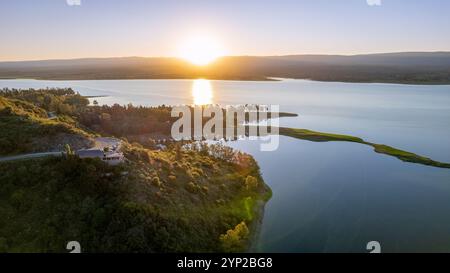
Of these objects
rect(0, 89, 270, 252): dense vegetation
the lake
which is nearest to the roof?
rect(0, 89, 270, 252): dense vegetation

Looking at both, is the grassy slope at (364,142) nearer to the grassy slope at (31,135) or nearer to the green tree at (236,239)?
the green tree at (236,239)

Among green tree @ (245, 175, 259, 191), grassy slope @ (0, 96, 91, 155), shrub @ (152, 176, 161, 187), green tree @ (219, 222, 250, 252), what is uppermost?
grassy slope @ (0, 96, 91, 155)

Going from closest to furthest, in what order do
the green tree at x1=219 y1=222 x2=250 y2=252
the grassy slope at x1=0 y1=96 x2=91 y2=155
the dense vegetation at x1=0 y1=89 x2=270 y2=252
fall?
the dense vegetation at x1=0 y1=89 x2=270 y2=252
the green tree at x1=219 y1=222 x2=250 y2=252
the grassy slope at x1=0 y1=96 x2=91 y2=155

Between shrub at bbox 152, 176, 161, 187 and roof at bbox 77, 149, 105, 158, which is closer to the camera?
shrub at bbox 152, 176, 161, 187

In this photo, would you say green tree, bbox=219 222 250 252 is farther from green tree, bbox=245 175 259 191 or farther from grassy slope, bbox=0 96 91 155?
grassy slope, bbox=0 96 91 155

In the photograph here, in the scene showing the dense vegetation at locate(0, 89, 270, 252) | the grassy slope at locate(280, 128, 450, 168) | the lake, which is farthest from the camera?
the grassy slope at locate(280, 128, 450, 168)

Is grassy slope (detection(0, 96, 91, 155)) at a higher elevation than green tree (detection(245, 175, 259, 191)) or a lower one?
higher
